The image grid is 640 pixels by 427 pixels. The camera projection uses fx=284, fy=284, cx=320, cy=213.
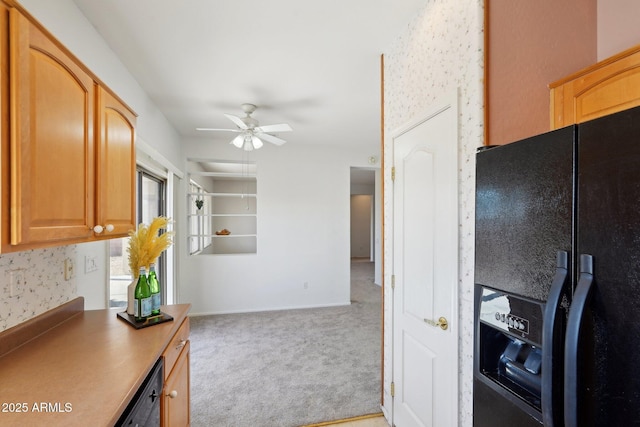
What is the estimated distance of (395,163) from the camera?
1.95 meters

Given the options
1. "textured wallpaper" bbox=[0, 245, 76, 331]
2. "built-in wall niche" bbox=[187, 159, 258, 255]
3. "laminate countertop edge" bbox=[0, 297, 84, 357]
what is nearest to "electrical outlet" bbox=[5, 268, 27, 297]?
"textured wallpaper" bbox=[0, 245, 76, 331]

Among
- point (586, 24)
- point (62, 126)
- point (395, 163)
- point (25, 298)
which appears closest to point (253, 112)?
point (395, 163)

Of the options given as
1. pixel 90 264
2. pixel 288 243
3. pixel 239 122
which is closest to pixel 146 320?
pixel 90 264

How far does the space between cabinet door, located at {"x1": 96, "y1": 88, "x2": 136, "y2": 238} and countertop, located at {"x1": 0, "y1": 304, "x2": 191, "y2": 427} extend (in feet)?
1.62

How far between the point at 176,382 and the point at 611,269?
5.95 ft

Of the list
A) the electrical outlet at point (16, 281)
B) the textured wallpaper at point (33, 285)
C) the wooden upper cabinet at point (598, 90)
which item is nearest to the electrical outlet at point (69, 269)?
the textured wallpaper at point (33, 285)

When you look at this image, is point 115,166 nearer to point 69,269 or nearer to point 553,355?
A: point 69,269

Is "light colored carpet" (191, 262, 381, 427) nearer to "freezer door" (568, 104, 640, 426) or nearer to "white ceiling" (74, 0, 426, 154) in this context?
"freezer door" (568, 104, 640, 426)

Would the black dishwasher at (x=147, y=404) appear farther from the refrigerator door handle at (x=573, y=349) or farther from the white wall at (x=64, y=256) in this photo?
the refrigerator door handle at (x=573, y=349)

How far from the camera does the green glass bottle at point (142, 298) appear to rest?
151 centimetres

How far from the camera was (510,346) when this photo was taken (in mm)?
824

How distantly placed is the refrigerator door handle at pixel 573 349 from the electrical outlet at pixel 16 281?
1917 mm

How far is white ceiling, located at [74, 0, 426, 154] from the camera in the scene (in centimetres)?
167

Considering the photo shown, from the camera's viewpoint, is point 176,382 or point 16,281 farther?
point 176,382
